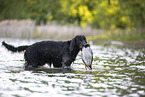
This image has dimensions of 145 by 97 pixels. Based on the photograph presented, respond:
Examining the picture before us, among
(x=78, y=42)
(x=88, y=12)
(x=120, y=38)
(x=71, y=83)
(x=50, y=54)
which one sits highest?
(x=88, y=12)

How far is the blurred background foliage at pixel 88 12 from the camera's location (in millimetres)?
30969

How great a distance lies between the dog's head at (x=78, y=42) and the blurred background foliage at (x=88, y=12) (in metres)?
17.9

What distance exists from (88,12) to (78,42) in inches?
1431

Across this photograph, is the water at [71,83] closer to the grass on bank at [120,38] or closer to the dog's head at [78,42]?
the dog's head at [78,42]

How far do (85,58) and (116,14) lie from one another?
98.0 feet

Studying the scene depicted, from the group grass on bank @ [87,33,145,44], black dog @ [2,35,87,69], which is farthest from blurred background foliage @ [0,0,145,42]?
black dog @ [2,35,87,69]

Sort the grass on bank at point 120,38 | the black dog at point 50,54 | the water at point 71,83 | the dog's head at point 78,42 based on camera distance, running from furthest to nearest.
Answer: the grass on bank at point 120,38
the black dog at point 50,54
the dog's head at point 78,42
the water at point 71,83

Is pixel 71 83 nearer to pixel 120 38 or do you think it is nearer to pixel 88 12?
pixel 120 38

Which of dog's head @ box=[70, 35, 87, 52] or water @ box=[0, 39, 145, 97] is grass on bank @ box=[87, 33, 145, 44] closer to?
dog's head @ box=[70, 35, 87, 52]

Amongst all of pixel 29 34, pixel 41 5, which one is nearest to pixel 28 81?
pixel 29 34

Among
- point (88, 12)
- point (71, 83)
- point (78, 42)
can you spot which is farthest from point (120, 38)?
point (71, 83)

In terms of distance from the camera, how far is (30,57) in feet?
33.8

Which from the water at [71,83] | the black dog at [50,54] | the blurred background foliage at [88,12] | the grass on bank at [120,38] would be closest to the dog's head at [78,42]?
the black dog at [50,54]

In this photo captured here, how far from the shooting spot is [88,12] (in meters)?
45.9
